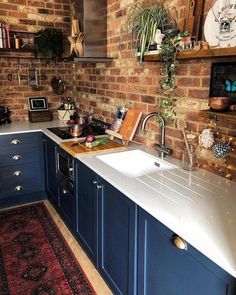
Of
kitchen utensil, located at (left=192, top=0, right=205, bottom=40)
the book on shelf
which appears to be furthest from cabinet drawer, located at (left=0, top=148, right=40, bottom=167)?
kitchen utensil, located at (left=192, top=0, right=205, bottom=40)

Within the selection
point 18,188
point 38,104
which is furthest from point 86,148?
point 38,104

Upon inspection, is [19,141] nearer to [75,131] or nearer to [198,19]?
[75,131]

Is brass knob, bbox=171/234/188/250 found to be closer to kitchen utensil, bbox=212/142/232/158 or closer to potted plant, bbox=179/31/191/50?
kitchen utensil, bbox=212/142/232/158

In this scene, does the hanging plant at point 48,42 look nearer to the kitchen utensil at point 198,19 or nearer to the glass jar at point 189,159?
the kitchen utensil at point 198,19

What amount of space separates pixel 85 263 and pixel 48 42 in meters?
2.49

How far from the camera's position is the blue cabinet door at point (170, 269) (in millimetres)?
1014

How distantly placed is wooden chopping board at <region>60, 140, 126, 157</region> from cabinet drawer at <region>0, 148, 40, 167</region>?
30.7 inches

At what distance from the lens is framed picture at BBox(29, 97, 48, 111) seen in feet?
11.9

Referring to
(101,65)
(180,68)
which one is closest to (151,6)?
(180,68)

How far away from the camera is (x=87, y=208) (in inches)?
82.4

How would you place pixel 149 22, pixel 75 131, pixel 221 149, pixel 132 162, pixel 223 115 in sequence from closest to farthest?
pixel 223 115, pixel 221 149, pixel 149 22, pixel 132 162, pixel 75 131

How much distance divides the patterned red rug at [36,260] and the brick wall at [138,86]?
1.18 m

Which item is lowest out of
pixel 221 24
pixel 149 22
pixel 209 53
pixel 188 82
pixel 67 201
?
pixel 67 201

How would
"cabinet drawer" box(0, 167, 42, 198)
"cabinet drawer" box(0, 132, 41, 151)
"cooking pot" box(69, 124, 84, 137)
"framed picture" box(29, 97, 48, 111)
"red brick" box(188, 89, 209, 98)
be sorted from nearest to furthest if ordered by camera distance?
1. "red brick" box(188, 89, 209, 98)
2. "cooking pot" box(69, 124, 84, 137)
3. "cabinet drawer" box(0, 132, 41, 151)
4. "cabinet drawer" box(0, 167, 42, 198)
5. "framed picture" box(29, 97, 48, 111)
